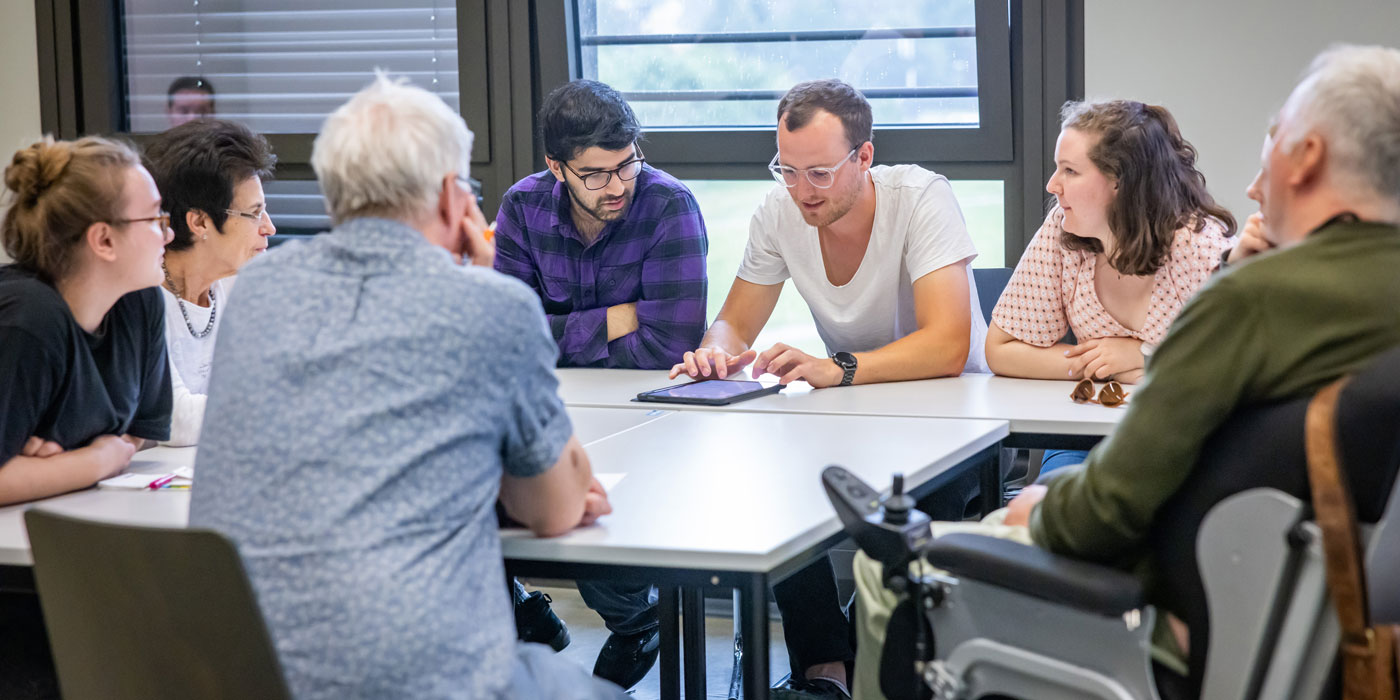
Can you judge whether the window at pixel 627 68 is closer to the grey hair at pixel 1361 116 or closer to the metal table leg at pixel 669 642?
the metal table leg at pixel 669 642

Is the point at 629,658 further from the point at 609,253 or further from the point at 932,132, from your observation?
the point at 932,132

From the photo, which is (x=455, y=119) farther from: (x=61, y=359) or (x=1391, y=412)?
(x=1391, y=412)

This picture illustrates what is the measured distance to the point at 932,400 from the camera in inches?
99.3

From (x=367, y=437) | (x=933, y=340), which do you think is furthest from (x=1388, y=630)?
(x=933, y=340)

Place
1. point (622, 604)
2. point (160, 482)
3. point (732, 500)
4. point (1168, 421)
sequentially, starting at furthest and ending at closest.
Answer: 1. point (622, 604)
2. point (160, 482)
3. point (732, 500)
4. point (1168, 421)

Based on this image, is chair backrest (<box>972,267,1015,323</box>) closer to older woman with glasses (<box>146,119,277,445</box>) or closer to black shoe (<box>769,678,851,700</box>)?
black shoe (<box>769,678,851,700</box>)

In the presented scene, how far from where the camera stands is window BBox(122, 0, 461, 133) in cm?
426

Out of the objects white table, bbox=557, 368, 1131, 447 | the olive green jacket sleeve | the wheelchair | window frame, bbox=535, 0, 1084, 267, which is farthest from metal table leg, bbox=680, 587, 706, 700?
window frame, bbox=535, 0, 1084, 267

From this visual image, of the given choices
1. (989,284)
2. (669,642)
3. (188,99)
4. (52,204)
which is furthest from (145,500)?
(188,99)

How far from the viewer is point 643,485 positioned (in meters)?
1.82

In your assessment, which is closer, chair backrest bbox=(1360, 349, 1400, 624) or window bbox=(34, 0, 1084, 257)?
chair backrest bbox=(1360, 349, 1400, 624)

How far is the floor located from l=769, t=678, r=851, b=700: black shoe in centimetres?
41

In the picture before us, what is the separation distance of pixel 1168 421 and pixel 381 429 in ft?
2.83

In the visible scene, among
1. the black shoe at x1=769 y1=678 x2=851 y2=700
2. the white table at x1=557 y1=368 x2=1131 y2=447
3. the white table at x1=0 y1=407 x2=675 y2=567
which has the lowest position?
the black shoe at x1=769 y1=678 x2=851 y2=700
